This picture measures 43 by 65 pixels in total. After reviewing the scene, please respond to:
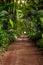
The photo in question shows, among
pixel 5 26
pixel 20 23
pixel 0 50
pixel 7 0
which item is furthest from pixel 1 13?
pixel 20 23

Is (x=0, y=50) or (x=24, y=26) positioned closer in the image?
(x=0, y=50)

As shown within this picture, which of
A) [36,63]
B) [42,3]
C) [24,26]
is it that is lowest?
[24,26]

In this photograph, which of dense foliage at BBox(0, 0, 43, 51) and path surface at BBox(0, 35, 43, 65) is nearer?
path surface at BBox(0, 35, 43, 65)

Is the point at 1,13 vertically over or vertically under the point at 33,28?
over

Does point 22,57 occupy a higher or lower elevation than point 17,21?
higher

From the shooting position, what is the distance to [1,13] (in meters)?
10.5

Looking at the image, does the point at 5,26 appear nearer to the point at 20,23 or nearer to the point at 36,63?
the point at 20,23

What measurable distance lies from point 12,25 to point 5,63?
8460mm

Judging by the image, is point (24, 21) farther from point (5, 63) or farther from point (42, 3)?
point (5, 63)

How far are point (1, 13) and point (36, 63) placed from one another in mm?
4497

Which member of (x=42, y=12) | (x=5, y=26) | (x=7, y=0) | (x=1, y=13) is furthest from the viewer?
(x=7, y=0)

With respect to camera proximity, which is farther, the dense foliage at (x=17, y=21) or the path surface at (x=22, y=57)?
the dense foliage at (x=17, y=21)

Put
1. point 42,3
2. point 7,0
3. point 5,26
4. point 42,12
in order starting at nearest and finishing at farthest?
point 42,12 < point 42,3 < point 5,26 < point 7,0

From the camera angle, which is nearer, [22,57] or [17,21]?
[22,57]
